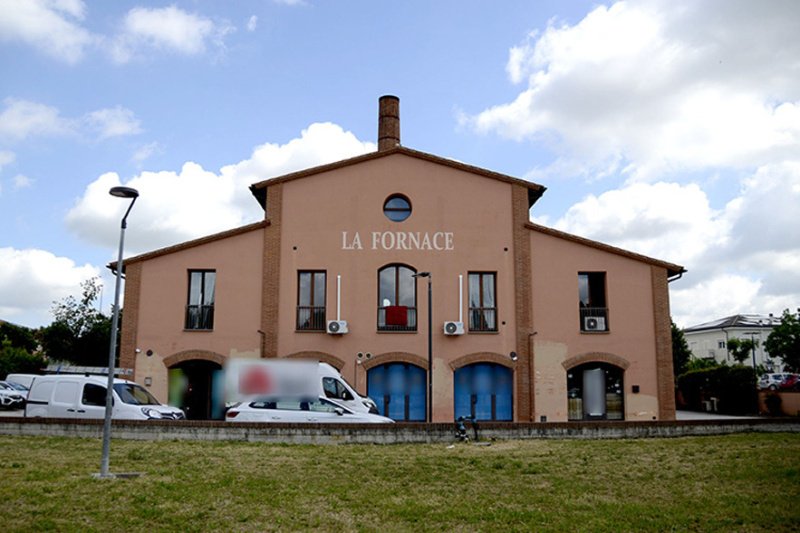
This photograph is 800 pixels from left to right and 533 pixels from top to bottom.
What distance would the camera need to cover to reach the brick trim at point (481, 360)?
24484 mm

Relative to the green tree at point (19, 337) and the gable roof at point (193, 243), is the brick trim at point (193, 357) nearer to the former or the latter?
the gable roof at point (193, 243)

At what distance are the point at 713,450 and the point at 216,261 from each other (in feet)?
56.7

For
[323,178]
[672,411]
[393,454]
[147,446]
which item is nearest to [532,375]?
[672,411]

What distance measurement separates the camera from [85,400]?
18.1 meters

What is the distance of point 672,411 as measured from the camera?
24391 millimetres

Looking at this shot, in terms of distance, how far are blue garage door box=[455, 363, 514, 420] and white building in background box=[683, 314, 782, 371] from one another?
64.6 meters

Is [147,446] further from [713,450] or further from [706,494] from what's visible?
[713,450]

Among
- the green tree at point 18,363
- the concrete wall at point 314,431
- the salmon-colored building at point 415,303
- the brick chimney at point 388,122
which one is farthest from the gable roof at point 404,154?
the green tree at point 18,363

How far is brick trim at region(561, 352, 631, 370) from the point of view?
24578mm

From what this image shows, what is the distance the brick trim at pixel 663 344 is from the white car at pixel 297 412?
11.4 meters

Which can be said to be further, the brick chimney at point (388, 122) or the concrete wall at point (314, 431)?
the brick chimney at point (388, 122)

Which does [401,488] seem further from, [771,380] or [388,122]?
[771,380]

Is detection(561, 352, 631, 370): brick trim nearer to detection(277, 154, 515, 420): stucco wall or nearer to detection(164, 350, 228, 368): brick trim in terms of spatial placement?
detection(277, 154, 515, 420): stucco wall

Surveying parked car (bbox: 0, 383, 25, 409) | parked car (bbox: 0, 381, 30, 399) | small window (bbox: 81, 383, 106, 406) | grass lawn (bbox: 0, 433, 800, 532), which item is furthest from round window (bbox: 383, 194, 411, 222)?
parked car (bbox: 0, 381, 30, 399)
